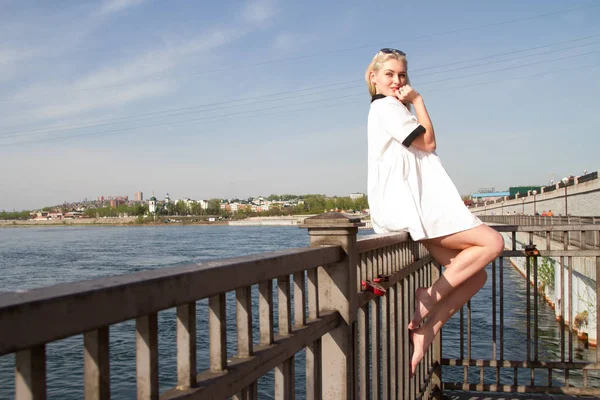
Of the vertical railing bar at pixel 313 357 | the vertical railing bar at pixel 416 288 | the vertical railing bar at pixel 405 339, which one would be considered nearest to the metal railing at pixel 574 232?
the vertical railing bar at pixel 416 288

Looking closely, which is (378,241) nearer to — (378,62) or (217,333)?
(378,62)

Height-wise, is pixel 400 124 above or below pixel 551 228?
above

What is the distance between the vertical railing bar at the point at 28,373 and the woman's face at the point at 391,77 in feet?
7.64

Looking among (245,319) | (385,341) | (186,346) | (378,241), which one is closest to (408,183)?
(378,241)

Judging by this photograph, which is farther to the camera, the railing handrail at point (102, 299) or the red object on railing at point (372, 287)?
the red object on railing at point (372, 287)

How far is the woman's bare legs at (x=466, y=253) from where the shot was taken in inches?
108

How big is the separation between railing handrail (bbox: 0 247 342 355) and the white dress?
4.38ft

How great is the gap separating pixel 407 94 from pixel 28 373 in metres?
2.31

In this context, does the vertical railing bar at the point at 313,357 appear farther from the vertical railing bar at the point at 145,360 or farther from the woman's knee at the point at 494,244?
the vertical railing bar at the point at 145,360

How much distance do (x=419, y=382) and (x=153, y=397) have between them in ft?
10.6

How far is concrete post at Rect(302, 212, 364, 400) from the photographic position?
248cm

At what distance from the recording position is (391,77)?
294 cm

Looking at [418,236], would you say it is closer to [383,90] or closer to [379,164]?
[379,164]

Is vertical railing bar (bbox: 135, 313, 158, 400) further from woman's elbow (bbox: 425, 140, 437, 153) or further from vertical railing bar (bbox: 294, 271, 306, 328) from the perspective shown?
woman's elbow (bbox: 425, 140, 437, 153)
